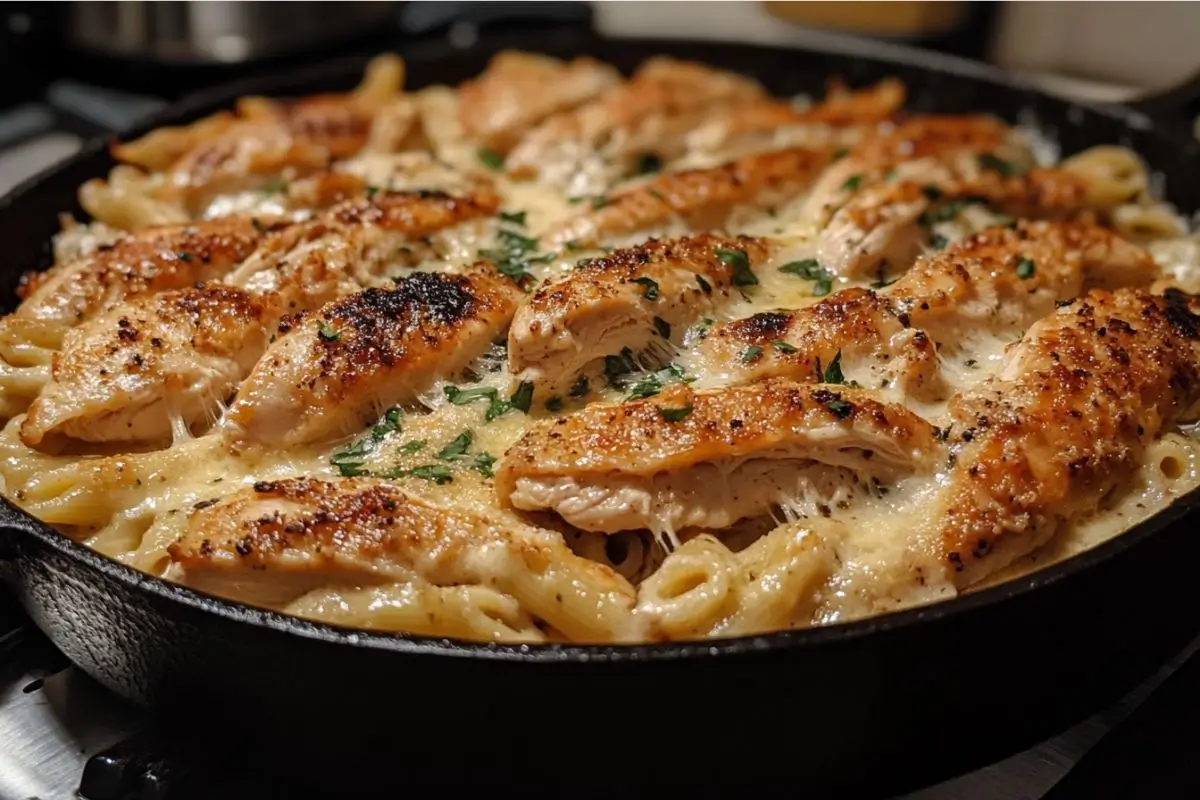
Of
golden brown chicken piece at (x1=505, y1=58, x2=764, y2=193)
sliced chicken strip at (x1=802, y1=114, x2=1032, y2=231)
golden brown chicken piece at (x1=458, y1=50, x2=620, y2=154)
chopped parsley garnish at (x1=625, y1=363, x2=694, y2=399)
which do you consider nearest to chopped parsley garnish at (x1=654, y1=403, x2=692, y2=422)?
chopped parsley garnish at (x1=625, y1=363, x2=694, y2=399)

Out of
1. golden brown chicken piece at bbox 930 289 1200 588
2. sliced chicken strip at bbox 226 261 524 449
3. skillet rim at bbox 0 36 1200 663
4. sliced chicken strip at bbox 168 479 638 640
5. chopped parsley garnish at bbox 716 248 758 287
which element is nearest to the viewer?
skillet rim at bbox 0 36 1200 663

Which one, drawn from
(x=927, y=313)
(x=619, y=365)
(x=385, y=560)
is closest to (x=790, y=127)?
(x=927, y=313)

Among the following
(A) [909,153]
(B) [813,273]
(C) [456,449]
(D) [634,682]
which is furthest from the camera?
(A) [909,153]

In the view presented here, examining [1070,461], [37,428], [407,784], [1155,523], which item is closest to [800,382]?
[1070,461]

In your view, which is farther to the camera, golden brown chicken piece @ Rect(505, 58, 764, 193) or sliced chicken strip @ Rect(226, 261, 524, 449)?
golden brown chicken piece @ Rect(505, 58, 764, 193)

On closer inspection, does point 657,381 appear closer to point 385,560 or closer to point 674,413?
point 674,413

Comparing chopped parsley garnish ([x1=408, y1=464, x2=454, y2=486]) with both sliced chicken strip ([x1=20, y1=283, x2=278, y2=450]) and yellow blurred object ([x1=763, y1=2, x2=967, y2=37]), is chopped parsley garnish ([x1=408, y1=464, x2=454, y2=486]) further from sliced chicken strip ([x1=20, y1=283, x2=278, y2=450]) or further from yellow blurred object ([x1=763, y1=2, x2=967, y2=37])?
yellow blurred object ([x1=763, y1=2, x2=967, y2=37])

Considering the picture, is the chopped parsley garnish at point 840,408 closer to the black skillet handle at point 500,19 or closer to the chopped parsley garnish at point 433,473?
the chopped parsley garnish at point 433,473

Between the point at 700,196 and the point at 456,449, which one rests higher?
the point at 700,196
